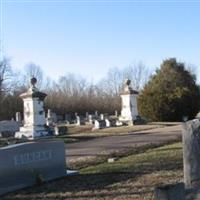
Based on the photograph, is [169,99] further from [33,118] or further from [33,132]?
[33,132]

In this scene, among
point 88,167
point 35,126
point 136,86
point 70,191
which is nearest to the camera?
point 70,191

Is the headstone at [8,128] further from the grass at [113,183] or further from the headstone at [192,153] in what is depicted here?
the headstone at [192,153]

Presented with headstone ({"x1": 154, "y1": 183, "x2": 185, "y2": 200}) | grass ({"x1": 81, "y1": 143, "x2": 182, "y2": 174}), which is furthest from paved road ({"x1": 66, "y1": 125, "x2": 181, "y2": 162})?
headstone ({"x1": 154, "y1": 183, "x2": 185, "y2": 200})

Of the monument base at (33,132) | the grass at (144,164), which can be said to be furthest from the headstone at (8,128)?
the grass at (144,164)

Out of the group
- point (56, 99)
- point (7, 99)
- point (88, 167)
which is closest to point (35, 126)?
point (88, 167)

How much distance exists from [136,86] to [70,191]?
9700 centimetres

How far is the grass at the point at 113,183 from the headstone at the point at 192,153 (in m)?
0.93

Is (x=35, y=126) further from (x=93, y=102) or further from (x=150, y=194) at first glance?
(x=93, y=102)

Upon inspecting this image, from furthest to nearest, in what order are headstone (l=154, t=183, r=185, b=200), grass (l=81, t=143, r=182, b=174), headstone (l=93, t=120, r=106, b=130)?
headstone (l=93, t=120, r=106, b=130) < grass (l=81, t=143, r=182, b=174) < headstone (l=154, t=183, r=185, b=200)

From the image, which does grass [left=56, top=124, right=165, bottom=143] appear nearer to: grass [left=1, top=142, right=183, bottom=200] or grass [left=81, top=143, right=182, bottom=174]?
grass [left=81, top=143, right=182, bottom=174]

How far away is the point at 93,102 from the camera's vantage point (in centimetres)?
7812

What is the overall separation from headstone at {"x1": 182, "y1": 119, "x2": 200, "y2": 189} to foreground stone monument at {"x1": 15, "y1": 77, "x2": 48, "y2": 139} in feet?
65.8

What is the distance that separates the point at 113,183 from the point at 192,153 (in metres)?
2.66

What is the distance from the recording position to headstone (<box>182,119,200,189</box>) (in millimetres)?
7336
